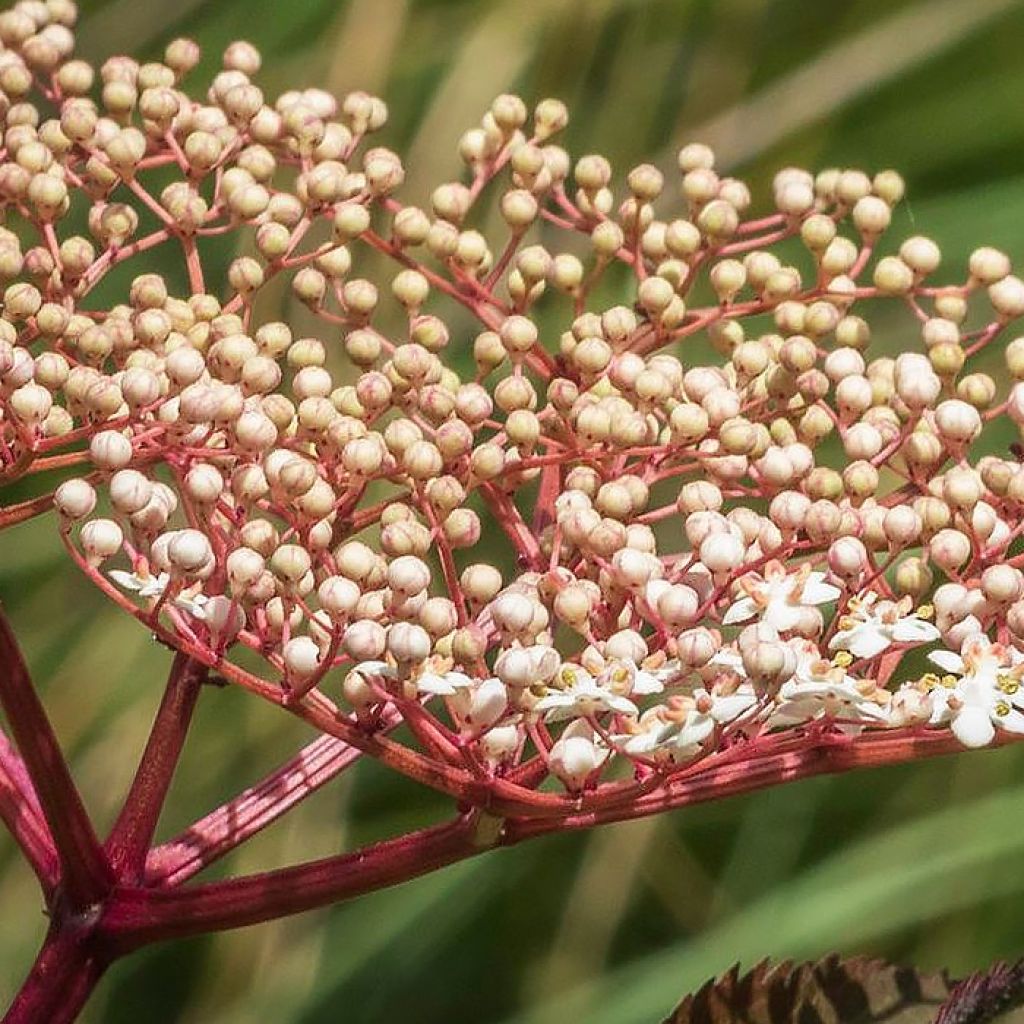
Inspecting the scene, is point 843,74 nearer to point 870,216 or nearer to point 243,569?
point 870,216

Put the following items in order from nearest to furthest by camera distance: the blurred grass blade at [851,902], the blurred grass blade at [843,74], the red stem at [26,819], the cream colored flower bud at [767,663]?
the cream colored flower bud at [767,663], the red stem at [26,819], the blurred grass blade at [851,902], the blurred grass blade at [843,74]

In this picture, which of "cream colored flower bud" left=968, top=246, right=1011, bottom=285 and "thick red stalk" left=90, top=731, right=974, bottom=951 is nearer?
"thick red stalk" left=90, top=731, right=974, bottom=951

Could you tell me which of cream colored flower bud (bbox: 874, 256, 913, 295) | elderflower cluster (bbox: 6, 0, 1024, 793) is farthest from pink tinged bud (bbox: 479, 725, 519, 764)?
cream colored flower bud (bbox: 874, 256, 913, 295)

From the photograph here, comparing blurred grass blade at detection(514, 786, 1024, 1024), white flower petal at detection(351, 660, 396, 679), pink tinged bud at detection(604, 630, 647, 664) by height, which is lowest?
blurred grass blade at detection(514, 786, 1024, 1024)

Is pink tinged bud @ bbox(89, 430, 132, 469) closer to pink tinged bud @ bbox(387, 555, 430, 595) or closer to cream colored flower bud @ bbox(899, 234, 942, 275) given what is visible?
pink tinged bud @ bbox(387, 555, 430, 595)

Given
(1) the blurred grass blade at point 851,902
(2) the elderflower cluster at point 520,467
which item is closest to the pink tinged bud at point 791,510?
(2) the elderflower cluster at point 520,467

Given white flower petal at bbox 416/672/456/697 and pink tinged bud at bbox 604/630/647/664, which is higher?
white flower petal at bbox 416/672/456/697

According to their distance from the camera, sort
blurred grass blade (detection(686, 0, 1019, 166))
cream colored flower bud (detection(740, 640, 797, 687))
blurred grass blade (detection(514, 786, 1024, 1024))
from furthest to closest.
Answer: blurred grass blade (detection(686, 0, 1019, 166)), blurred grass blade (detection(514, 786, 1024, 1024)), cream colored flower bud (detection(740, 640, 797, 687))

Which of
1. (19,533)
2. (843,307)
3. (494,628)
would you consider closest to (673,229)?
(843,307)

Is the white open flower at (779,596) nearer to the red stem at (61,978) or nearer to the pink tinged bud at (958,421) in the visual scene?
the pink tinged bud at (958,421)
